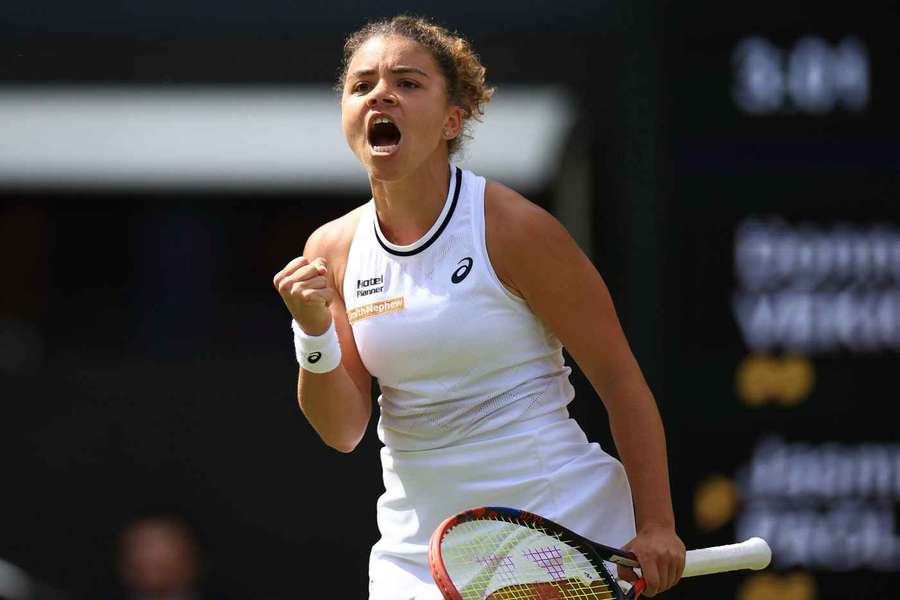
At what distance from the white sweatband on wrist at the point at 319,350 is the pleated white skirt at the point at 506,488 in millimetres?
229

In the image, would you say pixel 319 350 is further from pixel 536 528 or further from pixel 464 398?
pixel 536 528

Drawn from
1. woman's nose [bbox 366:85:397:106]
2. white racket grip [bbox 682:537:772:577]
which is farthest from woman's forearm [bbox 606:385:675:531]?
woman's nose [bbox 366:85:397:106]

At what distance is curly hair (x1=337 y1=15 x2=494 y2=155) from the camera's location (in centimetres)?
324

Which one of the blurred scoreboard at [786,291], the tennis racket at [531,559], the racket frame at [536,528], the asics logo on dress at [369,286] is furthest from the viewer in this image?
the blurred scoreboard at [786,291]

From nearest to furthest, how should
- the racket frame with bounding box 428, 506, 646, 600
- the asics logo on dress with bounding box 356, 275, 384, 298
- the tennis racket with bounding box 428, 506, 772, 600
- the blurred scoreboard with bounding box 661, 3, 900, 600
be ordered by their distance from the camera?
the racket frame with bounding box 428, 506, 646, 600, the tennis racket with bounding box 428, 506, 772, 600, the asics logo on dress with bounding box 356, 275, 384, 298, the blurred scoreboard with bounding box 661, 3, 900, 600

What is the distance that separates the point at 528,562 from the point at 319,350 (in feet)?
1.83

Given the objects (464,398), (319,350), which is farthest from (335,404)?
(464,398)

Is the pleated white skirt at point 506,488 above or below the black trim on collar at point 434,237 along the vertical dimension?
below

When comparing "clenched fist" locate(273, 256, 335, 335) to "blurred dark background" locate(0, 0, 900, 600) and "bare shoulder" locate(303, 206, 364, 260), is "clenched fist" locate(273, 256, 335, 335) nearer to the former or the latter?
"bare shoulder" locate(303, 206, 364, 260)

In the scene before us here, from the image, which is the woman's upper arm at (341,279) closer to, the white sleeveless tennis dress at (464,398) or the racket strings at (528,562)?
the white sleeveless tennis dress at (464,398)

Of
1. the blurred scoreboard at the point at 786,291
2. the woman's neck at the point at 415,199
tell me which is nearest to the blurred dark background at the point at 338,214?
the blurred scoreboard at the point at 786,291

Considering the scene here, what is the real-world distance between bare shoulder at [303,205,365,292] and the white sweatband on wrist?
180 millimetres

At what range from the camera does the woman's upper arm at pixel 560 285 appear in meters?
3.10

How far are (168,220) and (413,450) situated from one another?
17.6 feet
